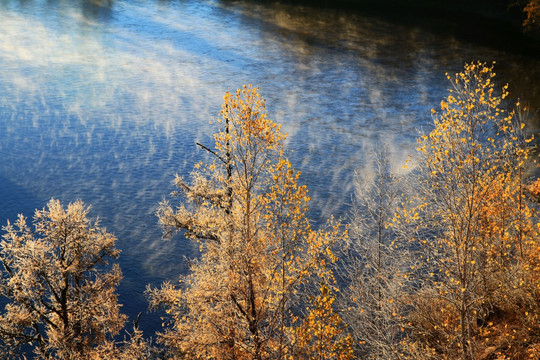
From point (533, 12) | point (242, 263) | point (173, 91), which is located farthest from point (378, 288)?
point (533, 12)

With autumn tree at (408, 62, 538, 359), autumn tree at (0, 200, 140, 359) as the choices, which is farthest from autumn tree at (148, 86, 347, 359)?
autumn tree at (408, 62, 538, 359)

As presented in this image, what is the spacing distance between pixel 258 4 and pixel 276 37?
23.0 meters

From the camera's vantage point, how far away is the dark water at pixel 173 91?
56031mm

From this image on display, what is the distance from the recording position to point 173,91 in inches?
3125

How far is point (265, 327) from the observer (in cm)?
3328

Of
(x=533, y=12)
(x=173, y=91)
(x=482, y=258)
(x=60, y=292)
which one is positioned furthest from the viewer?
(x=533, y=12)

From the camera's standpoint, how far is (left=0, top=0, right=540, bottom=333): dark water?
56.0 meters

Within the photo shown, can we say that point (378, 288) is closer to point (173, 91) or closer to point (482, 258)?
point (482, 258)

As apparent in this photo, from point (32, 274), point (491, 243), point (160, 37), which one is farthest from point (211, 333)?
point (160, 37)

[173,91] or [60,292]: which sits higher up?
[60,292]

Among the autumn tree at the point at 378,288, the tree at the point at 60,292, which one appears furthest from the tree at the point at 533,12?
the tree at the point at 60,292

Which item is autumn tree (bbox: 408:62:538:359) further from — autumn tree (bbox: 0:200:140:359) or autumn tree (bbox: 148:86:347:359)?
autumn tree (bbox: 0:200:140:359)

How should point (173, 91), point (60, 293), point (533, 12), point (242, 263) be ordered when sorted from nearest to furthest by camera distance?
1. point (242, 263)
2. point (60, 293)
3. point (173, 91)
4. point (533, 12)

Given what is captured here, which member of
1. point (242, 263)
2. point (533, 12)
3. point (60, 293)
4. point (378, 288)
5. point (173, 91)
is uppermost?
point (533, 12)
